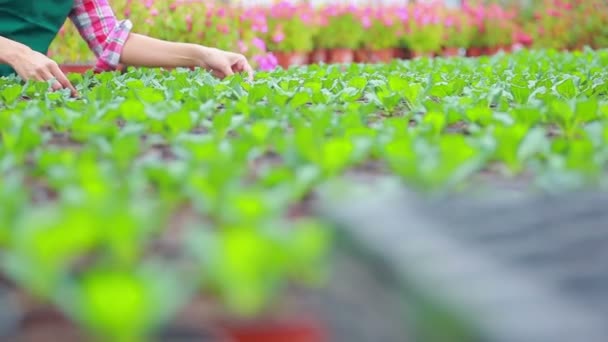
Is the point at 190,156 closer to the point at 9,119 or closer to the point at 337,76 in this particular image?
the point at 9,119

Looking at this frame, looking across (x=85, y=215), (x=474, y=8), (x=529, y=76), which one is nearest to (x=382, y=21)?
(x=474, y=8)

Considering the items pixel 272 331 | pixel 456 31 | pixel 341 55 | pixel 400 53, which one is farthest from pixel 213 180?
pixel 456 31

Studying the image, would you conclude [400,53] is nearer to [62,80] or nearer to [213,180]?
[62,80]

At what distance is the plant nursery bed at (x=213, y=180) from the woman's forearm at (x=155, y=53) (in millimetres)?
1066

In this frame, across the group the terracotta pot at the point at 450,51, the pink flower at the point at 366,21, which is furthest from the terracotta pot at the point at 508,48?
the pink flower at the point at 366,21

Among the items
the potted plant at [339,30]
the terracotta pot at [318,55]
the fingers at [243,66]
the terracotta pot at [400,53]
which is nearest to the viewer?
the fingers at [243,66]

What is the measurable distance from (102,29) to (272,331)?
249 centimetres

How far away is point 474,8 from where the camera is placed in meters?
8.80

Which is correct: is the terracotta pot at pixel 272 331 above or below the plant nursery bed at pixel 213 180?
below

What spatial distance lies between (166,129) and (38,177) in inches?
13.8

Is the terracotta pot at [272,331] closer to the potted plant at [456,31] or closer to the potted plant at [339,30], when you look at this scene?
Result: the potted plant at [339,30]

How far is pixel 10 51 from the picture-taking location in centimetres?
211

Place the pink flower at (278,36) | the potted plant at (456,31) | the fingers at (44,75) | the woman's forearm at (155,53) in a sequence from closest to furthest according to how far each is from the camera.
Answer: the fingers at (44,75), the woman's forearm at (155,53), the pink flower at (278,36), the potted plant at (456,31)

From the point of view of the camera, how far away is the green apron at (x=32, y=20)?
2715mm
